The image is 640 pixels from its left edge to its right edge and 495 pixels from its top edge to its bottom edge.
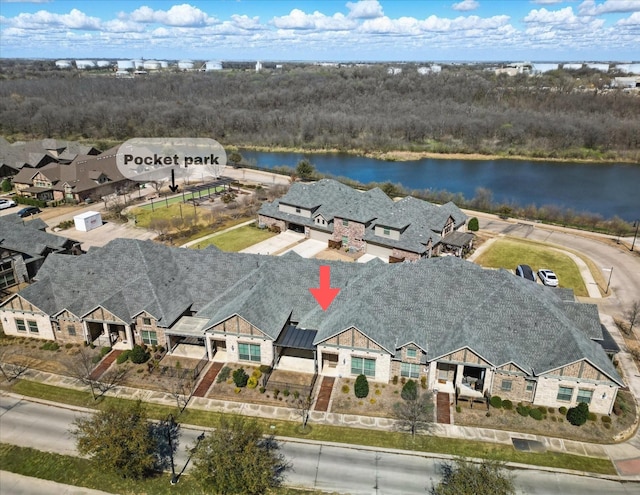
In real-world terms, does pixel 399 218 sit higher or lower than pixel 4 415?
higher

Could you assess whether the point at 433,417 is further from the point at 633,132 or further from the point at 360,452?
the point at 633,132

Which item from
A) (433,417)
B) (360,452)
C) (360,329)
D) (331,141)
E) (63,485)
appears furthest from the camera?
(331,141)

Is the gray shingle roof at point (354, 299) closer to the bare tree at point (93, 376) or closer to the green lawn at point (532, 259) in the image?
the bare tree at point (93, 376)

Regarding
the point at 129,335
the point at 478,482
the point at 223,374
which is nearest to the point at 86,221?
the point at 129,335

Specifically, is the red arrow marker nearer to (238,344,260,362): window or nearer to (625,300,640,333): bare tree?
(238,344,260,362): window

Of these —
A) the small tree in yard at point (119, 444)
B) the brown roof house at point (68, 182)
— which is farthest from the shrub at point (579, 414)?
the brown roof house at point (68, 182)

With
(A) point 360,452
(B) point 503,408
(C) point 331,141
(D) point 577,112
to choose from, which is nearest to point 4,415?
(A) point 360,452

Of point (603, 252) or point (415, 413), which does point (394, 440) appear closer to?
point (415, 413)
